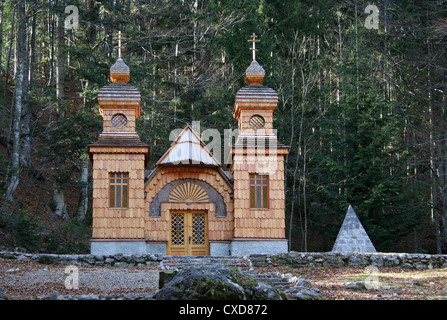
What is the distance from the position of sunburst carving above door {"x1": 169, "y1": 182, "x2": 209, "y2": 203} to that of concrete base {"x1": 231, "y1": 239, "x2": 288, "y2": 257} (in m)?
1.98

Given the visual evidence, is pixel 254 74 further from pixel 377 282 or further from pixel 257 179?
pixel 377 282

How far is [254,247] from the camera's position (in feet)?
64.5

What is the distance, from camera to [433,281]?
566 inches

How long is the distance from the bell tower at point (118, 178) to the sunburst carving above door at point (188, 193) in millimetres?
1207

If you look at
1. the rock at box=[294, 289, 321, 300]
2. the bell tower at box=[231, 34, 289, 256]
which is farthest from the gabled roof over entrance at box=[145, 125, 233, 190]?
the rock at box=[294, 289, 321, 300]

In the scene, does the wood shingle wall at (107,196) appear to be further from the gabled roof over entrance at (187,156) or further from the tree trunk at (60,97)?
the tree trunk at (60,97)

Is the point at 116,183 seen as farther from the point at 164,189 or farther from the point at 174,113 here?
the point at 174,113

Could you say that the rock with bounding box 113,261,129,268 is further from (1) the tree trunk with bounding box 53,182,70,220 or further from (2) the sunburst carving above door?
(1) the tree trunk with bounding box 53,182,70,220

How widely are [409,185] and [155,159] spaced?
40.9 feet

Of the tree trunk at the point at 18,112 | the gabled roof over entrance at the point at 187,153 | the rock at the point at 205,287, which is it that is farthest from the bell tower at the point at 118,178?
the rock at the point at 205,287

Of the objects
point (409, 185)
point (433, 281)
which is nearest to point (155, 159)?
point (409, 185)

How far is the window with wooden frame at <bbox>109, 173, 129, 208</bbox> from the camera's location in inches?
777

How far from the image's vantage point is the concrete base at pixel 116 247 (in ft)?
62.9

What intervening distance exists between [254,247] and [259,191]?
1981mm
